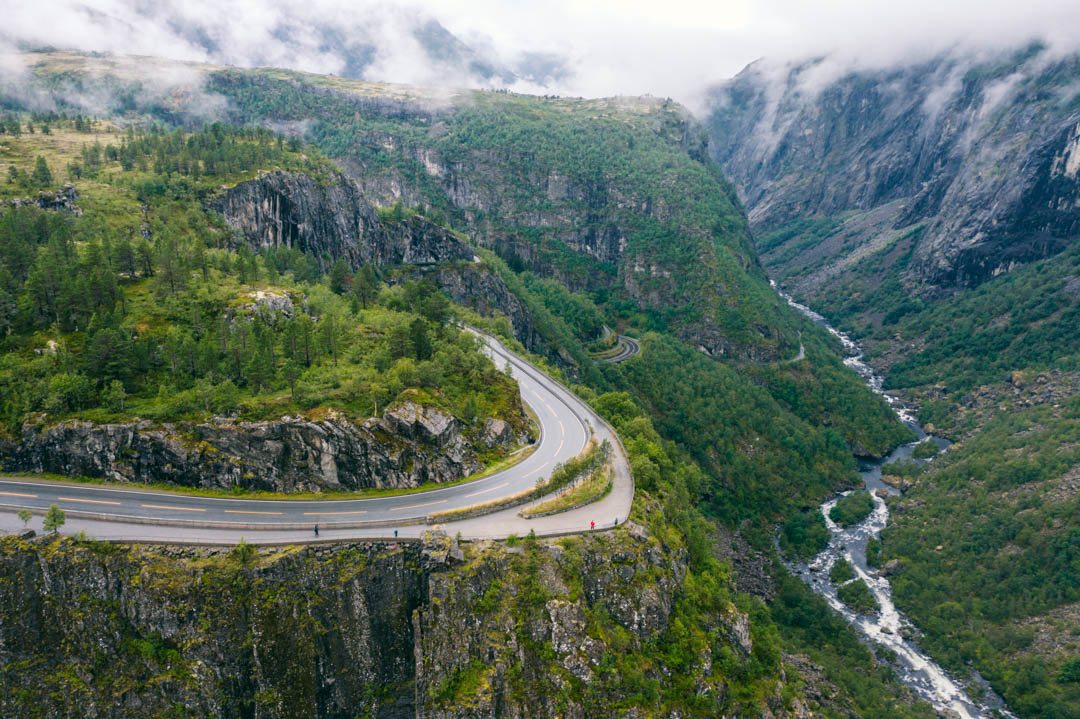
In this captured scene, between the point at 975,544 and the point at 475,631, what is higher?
the point at 475,631

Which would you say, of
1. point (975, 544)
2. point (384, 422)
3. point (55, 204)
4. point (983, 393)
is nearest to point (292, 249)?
point (55, 204)

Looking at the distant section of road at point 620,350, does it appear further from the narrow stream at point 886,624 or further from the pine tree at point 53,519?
the pine tree at point 53,519

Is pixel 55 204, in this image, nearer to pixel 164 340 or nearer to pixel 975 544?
pixel 164 340

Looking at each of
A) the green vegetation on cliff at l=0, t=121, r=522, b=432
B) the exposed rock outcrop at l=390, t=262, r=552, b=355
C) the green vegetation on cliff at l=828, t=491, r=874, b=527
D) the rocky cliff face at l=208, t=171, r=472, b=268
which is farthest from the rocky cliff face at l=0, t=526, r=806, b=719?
the exposed rock outcrop at l=390, t=262, r=552, b=355

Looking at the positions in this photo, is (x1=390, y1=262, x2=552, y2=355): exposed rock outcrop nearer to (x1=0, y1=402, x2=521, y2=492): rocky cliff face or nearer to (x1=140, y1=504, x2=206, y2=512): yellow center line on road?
(x1=0, y1=402, x2=521, y2=492): rocky cliff face

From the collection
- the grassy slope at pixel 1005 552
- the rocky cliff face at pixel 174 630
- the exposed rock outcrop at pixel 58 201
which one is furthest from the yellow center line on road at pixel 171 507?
the grassy slope at pixel 1005 552

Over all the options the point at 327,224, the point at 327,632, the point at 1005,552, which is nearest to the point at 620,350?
the point at 327,224
